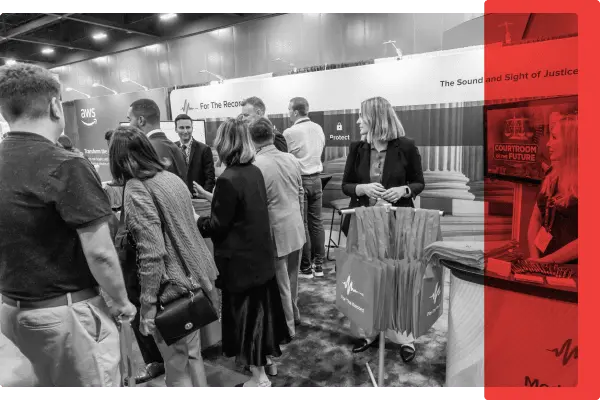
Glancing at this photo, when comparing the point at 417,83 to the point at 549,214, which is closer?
the point at 549,214

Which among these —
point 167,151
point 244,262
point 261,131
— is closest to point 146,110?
point 167,151

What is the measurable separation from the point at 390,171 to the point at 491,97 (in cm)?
157

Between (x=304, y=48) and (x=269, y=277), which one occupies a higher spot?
(x=304, y=48)

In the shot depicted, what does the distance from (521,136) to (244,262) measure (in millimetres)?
1410

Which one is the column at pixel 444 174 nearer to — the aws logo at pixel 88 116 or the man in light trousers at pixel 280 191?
the man in light trousers at pixel 280 191

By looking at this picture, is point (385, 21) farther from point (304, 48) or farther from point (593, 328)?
point (593, 328)

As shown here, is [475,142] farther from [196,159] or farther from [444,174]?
[196,159]

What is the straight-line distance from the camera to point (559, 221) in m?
1.58

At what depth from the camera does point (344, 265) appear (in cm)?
200

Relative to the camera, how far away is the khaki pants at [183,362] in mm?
1980

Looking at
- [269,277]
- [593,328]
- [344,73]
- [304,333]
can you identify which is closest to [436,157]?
[344,73]

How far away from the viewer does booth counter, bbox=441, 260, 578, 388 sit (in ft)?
4.71

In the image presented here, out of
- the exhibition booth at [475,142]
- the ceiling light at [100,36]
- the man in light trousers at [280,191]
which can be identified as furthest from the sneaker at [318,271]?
the ceiling light at [100,36]

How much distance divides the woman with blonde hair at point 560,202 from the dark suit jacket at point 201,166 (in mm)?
2837
